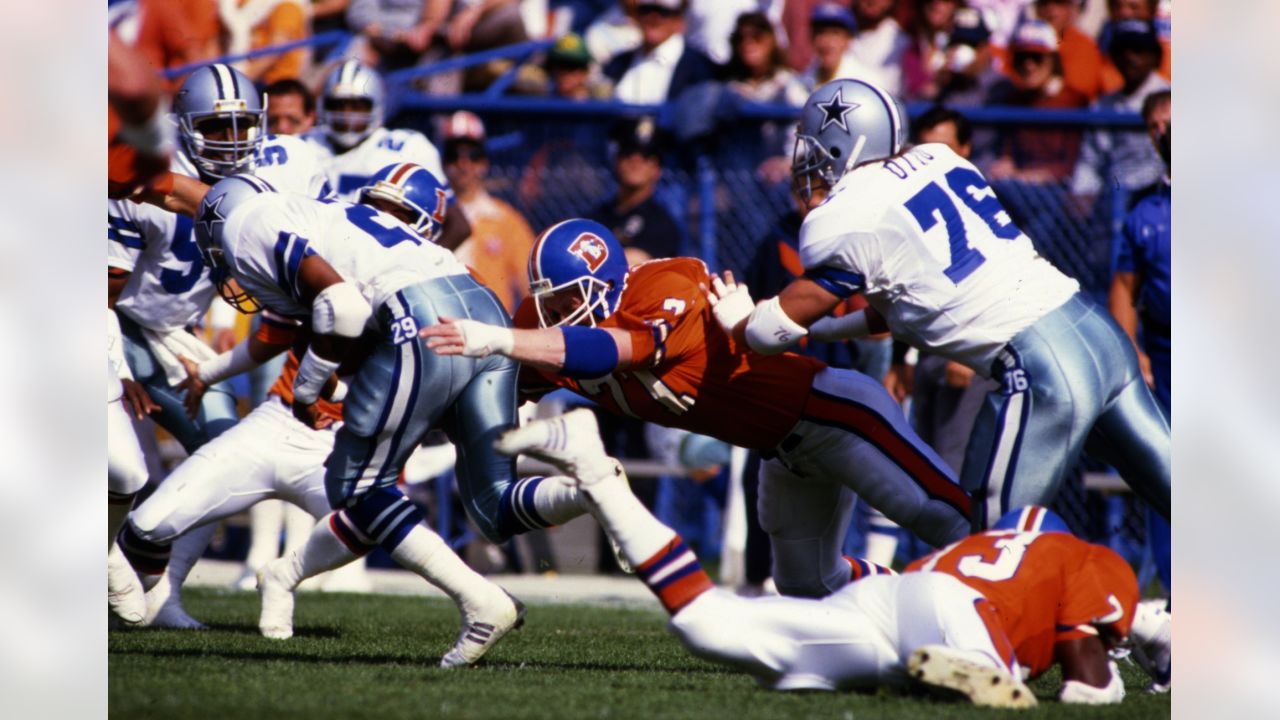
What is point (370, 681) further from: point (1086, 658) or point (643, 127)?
point (643, 127)

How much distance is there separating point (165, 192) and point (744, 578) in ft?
12.2

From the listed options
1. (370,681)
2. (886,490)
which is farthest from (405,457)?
(886,490)

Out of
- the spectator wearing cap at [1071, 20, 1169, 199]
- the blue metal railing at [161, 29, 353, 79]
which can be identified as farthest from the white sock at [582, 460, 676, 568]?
the blue metal railing at [161, 29, 353, 79]

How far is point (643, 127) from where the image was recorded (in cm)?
894

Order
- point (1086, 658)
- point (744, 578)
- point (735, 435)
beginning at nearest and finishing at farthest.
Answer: point (1086, 658)
point (735, 435)
point (744, 578)

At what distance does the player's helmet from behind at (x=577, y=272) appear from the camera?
4844 mm

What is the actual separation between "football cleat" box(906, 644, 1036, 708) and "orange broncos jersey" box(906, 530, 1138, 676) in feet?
0.55

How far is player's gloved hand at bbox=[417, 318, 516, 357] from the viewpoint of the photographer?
14.4 feet

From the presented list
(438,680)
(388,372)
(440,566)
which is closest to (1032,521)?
(438,680)

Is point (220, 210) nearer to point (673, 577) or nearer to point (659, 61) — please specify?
point (673, 577)

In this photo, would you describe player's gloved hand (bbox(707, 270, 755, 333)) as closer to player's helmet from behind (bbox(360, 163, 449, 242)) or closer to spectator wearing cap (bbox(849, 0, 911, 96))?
player's helmet from behind (bbox(360, 163, 449, 242))

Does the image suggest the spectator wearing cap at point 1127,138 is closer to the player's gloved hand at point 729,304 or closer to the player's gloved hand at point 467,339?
the player's gloved hand at point 729,304
